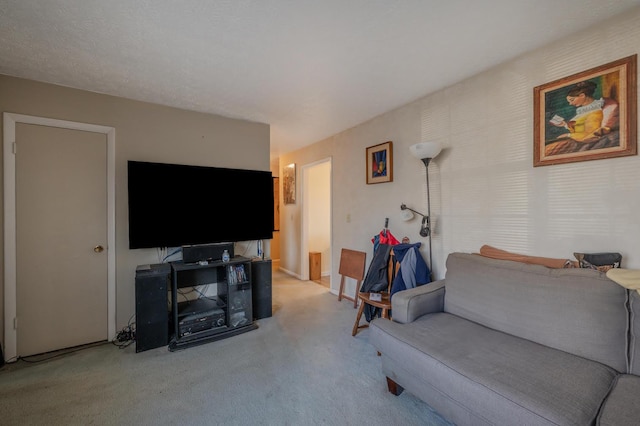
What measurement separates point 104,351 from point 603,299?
3.74 metres

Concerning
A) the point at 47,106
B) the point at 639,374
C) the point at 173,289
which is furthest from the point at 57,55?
the point at 639,374

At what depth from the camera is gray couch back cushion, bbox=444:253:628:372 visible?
4.65ft

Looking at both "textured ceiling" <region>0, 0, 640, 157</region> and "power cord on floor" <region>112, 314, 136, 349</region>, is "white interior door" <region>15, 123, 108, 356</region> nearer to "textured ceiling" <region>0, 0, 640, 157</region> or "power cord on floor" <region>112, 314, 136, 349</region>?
"power cord on floor" <region>112, 314, 136, 349</region>

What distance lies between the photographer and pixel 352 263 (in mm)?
3668

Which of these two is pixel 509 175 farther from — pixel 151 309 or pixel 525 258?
pixel 151 309

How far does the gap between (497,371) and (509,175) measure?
1.47 metres

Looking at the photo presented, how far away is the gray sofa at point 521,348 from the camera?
116cm

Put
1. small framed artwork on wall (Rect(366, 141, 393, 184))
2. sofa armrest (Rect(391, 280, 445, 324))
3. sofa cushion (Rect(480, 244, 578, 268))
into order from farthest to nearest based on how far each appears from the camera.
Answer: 1. small framed artwork on wall (Rect(366, 141, 393, 184))
2. sofa armrest (Rect(391, 280, 445, 324))
3. sofa cushion (Rect(480, 244, 578, 268))

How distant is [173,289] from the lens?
2568 mm

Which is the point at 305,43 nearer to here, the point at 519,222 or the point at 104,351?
the point at 519,222

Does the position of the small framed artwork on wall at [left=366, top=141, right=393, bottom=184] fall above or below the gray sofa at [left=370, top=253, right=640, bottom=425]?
above

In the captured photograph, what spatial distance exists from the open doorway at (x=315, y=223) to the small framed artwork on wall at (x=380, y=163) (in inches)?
55.2

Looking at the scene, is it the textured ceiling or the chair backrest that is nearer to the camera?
the textured ceiling

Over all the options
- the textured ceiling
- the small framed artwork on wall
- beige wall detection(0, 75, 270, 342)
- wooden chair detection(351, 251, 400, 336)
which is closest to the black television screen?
beige wall detection(0, 75, 270, 342)
